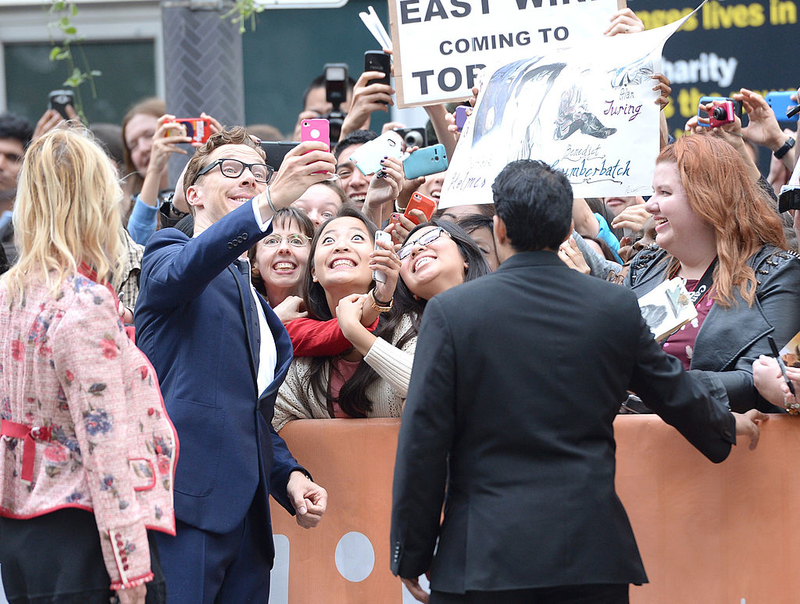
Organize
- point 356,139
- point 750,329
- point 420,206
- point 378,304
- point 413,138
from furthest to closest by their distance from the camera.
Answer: point 413,138, point 356,139, point 420,206, point 378,304, point 750,329

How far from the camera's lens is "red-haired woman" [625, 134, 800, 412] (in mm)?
3586

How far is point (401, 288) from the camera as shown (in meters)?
4.20

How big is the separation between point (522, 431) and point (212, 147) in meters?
1.66

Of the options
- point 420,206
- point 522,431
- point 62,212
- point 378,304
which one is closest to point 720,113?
point 420,206

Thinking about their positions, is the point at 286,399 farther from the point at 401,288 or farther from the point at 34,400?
→ the point at 34,400

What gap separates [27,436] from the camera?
2768mm

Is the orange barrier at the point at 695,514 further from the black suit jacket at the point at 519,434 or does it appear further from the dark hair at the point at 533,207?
the dark hair at the point at 533,207

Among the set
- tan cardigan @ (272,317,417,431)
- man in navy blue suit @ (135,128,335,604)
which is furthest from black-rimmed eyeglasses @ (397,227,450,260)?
man in navy blue suit @ (135,128,335,604)

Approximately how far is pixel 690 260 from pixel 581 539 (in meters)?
1.53

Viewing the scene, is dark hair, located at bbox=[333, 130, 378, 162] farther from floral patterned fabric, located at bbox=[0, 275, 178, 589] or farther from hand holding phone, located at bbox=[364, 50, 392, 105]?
floral patterned fabric, located at bbox=[0, 275, 178, 589]

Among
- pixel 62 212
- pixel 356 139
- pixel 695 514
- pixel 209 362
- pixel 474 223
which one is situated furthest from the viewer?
pixel 356 139

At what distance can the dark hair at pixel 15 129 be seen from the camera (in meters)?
6.05

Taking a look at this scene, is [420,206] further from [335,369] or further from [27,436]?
[27,436]

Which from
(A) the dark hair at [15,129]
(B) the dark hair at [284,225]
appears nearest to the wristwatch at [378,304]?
(B) the dark hair at [284,225]
